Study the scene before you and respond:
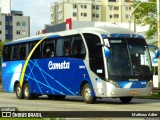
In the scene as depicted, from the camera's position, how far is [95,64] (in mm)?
22234

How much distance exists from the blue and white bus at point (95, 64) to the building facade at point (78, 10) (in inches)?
5321


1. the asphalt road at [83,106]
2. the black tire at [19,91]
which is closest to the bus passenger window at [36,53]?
the black tire at [19,91]

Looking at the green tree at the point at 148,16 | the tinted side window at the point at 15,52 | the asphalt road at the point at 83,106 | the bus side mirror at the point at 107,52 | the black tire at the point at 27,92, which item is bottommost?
the asphalt road at the point at 83,106

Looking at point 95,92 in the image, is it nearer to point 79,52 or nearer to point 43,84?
point 79,52

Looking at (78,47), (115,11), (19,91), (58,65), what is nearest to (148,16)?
(19,91)

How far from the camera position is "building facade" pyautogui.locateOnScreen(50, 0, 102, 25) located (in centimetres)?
16425

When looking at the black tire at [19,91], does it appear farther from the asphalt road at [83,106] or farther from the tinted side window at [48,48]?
the asphalt road at [83,106]

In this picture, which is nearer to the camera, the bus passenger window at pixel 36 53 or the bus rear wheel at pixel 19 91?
the bus passenger window at pixel 36 53

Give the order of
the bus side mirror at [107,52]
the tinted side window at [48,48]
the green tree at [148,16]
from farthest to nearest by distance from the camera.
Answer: the green tree at [148,16], the tinted side window at [48,48], the bus side mirror at [107,52]

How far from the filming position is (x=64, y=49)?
24.5m

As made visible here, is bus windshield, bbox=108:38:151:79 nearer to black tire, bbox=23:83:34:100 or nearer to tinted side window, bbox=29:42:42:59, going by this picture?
tinted side window, bbox=29:42:42:59

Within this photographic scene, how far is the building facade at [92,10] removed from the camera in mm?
164875

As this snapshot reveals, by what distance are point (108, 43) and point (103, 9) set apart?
155m

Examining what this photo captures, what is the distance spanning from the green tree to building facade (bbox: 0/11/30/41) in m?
104
